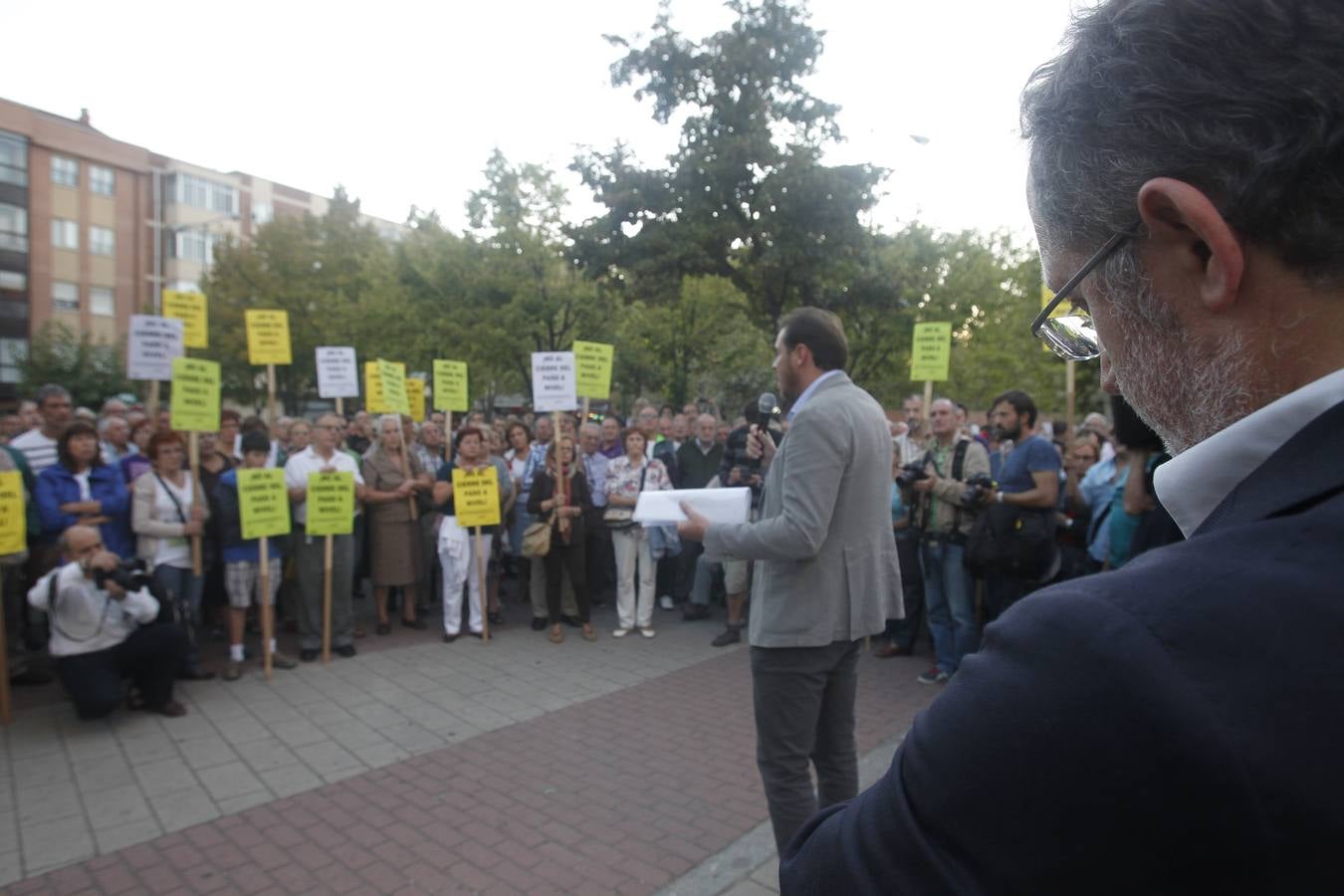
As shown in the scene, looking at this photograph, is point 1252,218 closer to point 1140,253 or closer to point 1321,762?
point 1140,253

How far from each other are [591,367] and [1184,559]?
8238mm

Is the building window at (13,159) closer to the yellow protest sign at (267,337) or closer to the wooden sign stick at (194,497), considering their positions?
the yellow protest sign at (267,337)

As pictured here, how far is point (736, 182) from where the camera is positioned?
52.0 ft

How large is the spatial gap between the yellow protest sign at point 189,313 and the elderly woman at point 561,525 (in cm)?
373

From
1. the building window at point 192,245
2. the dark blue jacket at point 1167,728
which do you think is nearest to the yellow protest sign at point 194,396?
the dark blue jacket at point 1167,728

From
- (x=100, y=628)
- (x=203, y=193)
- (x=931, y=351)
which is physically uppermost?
Answer: (x=203, y=193)

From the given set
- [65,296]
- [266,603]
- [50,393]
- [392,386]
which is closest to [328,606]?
[266,603]

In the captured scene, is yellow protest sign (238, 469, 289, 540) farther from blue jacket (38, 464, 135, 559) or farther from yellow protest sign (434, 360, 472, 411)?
yellow protest sign (434, 360, 472, 411)

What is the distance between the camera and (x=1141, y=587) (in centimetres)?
61

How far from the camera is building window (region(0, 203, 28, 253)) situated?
40.6 m

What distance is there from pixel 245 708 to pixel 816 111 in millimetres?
14631

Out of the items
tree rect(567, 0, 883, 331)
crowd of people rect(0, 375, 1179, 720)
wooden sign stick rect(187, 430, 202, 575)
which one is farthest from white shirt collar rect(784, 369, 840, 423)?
A: tree rect(567, 0, 883, 331)

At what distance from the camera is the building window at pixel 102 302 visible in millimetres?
45656

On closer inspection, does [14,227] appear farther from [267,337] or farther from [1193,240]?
[1193,240]
